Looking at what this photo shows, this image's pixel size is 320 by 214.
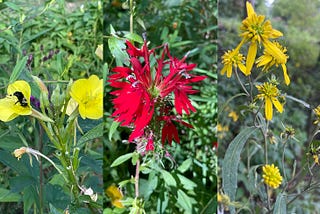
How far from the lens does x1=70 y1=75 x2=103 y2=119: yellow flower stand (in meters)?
1.33

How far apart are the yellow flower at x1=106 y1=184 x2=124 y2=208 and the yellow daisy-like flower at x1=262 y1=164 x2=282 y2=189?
52 centimetres

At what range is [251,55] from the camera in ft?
3.97

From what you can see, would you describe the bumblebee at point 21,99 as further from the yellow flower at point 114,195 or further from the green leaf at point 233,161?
the green leaf at point 233,161

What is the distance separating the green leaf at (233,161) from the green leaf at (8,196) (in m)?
0.57

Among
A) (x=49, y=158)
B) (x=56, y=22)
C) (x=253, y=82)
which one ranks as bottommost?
(x=49, y=158)

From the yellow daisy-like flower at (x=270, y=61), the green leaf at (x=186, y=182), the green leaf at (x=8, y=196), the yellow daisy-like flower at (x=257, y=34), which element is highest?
the yellow daisy-like flower at (x=257, y=34)

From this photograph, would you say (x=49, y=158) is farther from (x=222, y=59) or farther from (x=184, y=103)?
(x=222, y=59)

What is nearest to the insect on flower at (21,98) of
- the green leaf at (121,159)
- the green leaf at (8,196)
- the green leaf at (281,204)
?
the green leaf at (8,196)

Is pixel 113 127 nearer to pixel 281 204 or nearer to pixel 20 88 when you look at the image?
pixel 20 88

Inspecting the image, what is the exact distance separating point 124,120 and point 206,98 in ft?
1.11

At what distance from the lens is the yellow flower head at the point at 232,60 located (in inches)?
48.9

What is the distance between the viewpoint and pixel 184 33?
1681 mm

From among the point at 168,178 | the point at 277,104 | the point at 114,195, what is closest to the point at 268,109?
the point at 277,104

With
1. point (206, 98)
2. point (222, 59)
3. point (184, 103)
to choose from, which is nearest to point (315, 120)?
point (222, 59)
